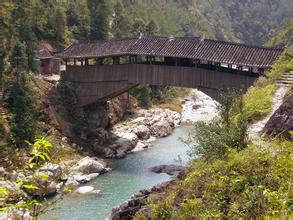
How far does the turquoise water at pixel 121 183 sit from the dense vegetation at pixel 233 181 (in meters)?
6.33

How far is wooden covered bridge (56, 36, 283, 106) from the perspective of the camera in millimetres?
23516

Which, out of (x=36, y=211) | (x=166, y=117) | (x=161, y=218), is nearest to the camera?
(x=36, y=211)

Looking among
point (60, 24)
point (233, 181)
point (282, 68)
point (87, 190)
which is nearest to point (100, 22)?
point (60, 24)

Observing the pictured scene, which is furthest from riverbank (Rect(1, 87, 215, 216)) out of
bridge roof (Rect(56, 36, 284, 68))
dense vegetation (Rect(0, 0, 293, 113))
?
bridge roof (Rect(56, 36, 284, 68))

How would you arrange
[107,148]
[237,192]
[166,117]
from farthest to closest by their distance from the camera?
1. [166,117]
2. [107,148]
3. [237,192]

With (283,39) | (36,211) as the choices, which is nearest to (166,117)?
(283,39)

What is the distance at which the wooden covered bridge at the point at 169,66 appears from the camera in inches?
926

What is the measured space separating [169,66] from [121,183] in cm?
750

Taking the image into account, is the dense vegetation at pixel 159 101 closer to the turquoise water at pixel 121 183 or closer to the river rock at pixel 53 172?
the river rock at pixel 53 172

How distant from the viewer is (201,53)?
2433 centimetres

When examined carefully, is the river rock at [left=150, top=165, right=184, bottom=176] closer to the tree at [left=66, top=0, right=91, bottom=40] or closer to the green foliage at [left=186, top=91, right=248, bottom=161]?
the green foliage at [left=186, top=91, right=248, bottom=161]

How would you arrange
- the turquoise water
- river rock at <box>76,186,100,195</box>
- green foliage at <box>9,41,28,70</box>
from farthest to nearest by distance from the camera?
green foliage at <box>9,41,28,70</box> < river rock at <box>76,186,100,195</box> < the turquoise water

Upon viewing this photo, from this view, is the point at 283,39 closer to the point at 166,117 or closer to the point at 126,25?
the point at 126,25

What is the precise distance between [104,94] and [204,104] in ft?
63.5
